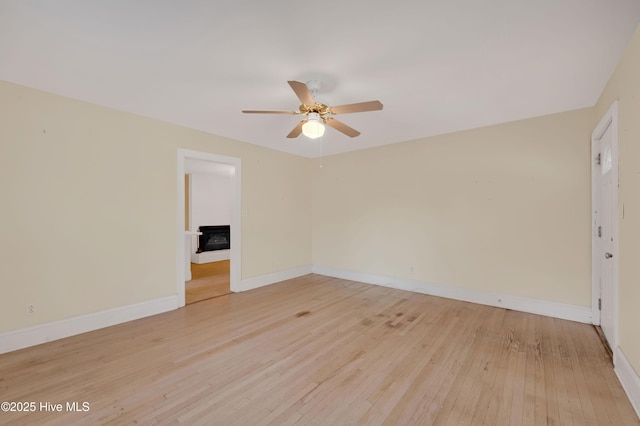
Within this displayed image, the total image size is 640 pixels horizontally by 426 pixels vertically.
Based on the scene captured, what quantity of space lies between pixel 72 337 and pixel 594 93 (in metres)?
6.16

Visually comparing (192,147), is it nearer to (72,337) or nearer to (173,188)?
(173,188)

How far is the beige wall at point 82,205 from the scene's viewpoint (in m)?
2.60

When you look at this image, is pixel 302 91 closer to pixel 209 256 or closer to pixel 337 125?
pixel 337 125

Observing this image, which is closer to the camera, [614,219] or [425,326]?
[614,219]

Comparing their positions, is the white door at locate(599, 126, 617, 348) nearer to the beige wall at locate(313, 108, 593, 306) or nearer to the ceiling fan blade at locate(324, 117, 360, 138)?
the beige wall at locate(313, 108, 593, 306)

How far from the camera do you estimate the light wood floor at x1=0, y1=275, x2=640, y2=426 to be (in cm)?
176

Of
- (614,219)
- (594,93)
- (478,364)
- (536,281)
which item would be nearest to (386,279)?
(536,281)

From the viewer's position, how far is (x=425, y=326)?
3.16 meters

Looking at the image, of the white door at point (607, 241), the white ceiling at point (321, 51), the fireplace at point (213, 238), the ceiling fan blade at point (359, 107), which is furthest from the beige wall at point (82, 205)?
the white door at point (607, 241)

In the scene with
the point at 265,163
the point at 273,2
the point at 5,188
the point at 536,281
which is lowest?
the point at 536,281

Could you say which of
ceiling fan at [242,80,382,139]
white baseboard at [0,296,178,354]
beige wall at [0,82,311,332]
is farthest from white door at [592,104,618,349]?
white baseboard at [0,296,178,354]

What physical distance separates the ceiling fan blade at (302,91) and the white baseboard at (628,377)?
124 inches

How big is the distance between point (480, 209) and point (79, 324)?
5.30 metres

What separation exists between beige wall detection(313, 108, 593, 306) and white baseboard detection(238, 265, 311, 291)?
81cm
